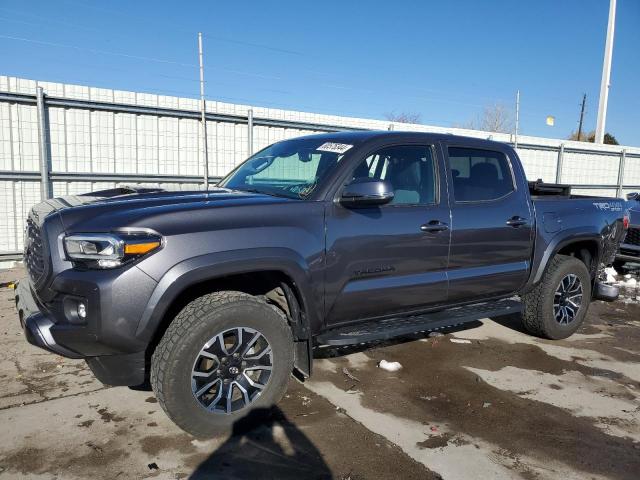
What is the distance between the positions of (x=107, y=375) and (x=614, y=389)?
3.84 meters

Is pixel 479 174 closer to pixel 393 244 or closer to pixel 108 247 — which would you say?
pixel 393 244

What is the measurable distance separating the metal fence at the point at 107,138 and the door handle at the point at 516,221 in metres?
5.19

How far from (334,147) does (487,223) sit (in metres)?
1.51

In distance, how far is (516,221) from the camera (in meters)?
4.59

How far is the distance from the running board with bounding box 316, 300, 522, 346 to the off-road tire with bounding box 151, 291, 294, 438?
478 mm

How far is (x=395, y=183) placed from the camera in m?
4.05

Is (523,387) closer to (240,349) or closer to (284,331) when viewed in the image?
(284,331)

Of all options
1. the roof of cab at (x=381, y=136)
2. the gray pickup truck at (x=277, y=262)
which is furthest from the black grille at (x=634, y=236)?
the roof of cab at (x=381, y=136)

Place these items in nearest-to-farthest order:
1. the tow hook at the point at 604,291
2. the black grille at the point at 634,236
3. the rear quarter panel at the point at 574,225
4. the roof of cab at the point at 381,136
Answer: the roof of cab at the point at 381,136 → the rear quarter panel at the point at 574,225 → the tow hook at the point at 604,291 → the black grille at the point at 634,236

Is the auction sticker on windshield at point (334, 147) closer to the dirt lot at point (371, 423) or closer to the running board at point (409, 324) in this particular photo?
the running board at point (409, 324)

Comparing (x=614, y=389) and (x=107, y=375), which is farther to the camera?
(x=614, y=389)

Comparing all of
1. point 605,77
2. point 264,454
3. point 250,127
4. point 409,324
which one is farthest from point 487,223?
point 605,77

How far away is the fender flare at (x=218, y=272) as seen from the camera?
2.86 metres

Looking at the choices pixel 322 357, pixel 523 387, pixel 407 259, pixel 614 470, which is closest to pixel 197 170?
pixel 322 357
